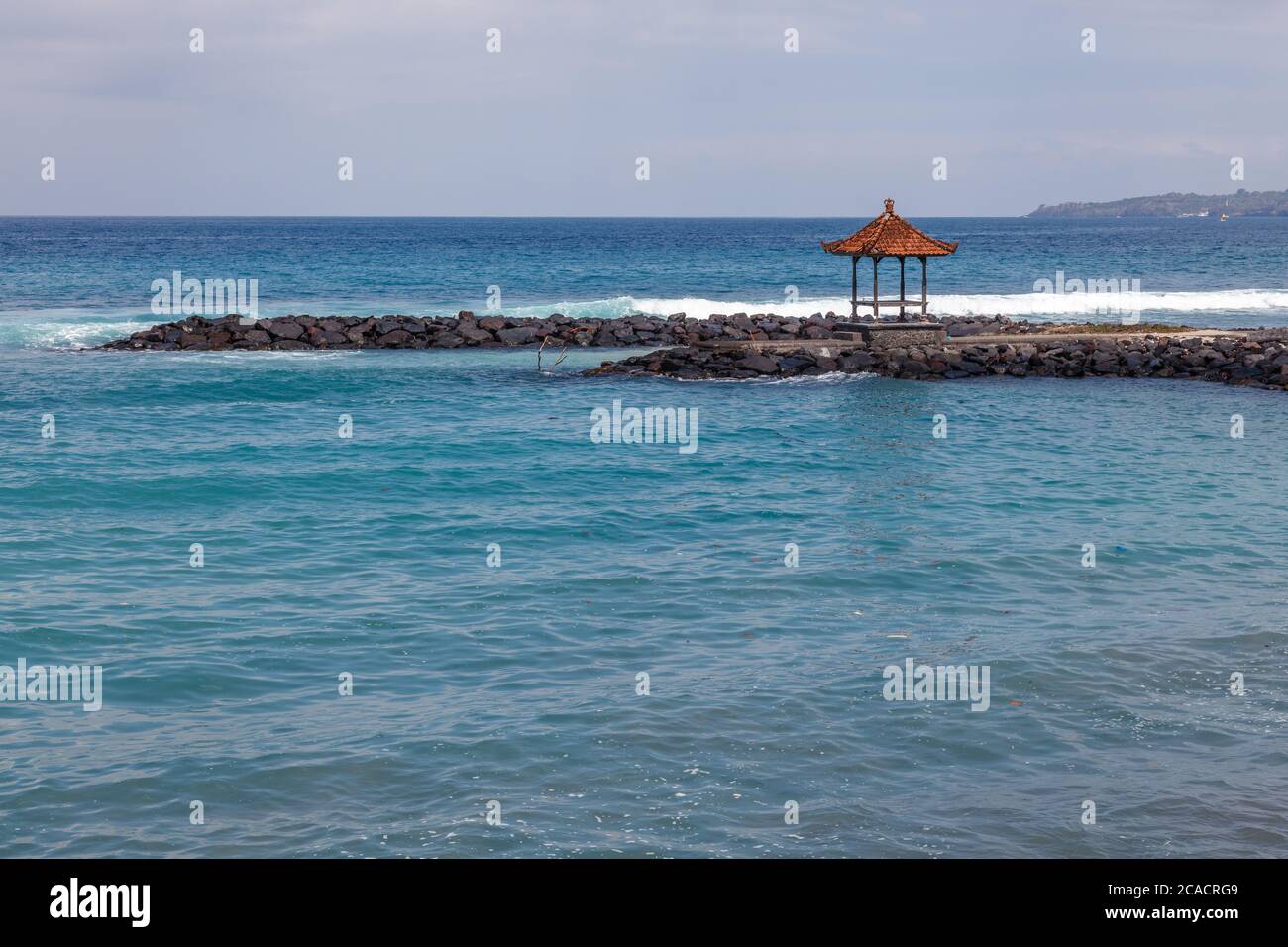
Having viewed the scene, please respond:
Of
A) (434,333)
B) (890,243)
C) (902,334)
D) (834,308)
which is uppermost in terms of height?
(890,243)

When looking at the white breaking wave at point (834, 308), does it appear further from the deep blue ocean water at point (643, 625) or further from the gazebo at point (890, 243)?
the deep blue ocean water at point (643, 625)

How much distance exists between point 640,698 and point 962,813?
9.76 feet

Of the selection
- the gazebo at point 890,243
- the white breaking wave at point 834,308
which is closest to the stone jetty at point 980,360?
the gazebo at point 890,243

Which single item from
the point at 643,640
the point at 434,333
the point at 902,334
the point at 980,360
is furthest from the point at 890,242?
the point at 643,640

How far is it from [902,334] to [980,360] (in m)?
2.37

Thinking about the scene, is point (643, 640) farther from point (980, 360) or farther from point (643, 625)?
point (980, 360)

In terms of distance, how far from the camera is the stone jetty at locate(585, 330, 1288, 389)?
3212cm

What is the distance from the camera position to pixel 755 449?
22.6 metres

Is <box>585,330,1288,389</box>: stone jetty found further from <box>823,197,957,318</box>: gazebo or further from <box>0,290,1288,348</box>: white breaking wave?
<box>0,290,1288,348</box>: white breaking wave

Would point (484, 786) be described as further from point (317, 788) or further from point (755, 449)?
point (755, 449)

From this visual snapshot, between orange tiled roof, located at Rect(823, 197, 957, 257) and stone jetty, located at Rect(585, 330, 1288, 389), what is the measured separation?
251 cm

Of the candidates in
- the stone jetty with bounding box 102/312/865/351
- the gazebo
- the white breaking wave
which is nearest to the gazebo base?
the gazebo

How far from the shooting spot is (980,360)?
3319 cm
